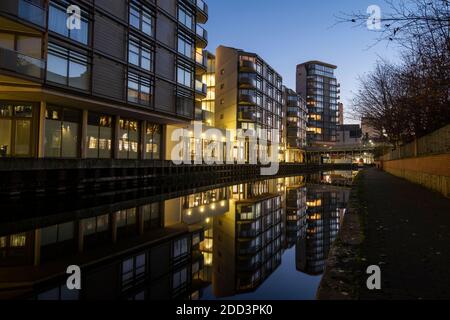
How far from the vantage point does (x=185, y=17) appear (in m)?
41.4

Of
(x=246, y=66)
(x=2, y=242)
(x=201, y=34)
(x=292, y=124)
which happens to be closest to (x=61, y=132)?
(x=2, y=242)

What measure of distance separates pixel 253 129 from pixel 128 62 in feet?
146

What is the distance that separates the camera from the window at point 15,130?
81.4 ft

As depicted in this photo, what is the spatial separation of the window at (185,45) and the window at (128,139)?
34.5ft

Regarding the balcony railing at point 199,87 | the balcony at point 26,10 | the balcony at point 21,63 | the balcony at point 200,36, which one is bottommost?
the balcony at point 21,63

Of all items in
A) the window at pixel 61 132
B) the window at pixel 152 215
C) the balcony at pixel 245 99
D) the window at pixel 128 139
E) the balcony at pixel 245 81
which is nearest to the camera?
the window at pixel 152 215

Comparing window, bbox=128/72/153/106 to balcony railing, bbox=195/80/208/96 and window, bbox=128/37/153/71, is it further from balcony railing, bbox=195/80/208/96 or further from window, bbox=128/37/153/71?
balcony railing, bbox=195/80/208/96

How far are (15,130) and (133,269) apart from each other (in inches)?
920

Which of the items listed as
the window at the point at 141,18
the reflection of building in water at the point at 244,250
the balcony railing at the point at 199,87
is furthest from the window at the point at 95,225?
the balcony railing at the point at 199,87

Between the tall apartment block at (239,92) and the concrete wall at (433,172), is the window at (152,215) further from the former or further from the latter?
the tall apartment block at (239,92)

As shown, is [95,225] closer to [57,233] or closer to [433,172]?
[57,233]
